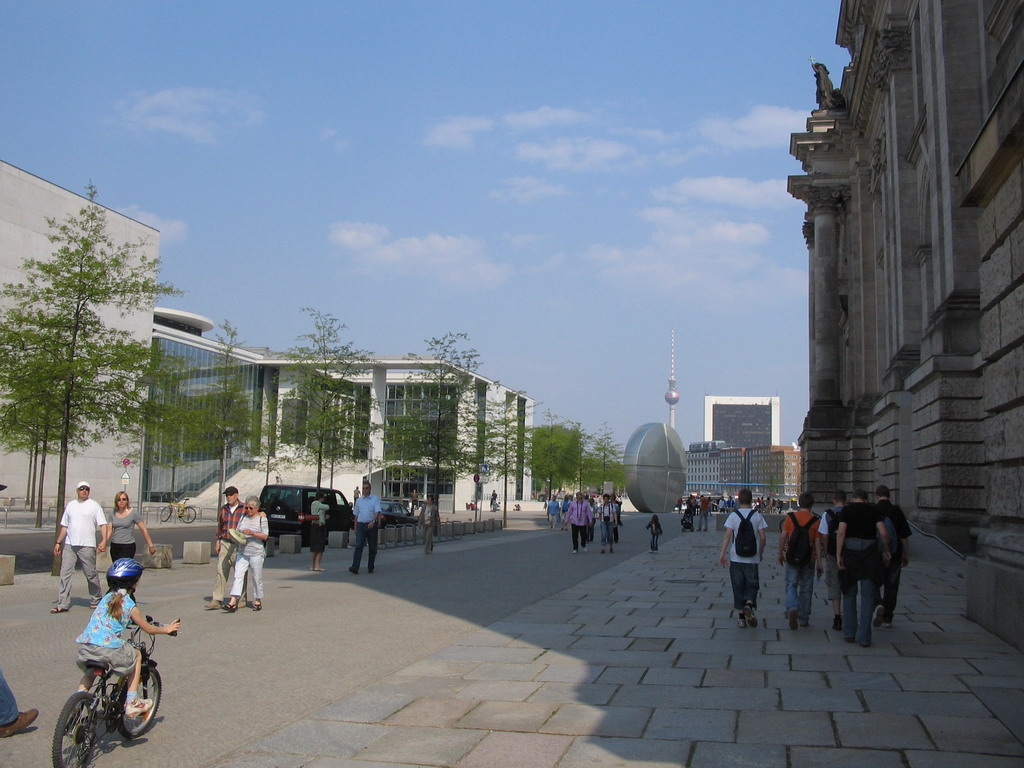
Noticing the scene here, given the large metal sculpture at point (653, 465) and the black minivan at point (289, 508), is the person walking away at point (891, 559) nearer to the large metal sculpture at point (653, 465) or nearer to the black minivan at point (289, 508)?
the black minivan at point (289, 508)

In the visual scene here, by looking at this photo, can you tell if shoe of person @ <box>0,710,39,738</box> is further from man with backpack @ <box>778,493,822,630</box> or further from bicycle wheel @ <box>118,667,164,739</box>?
man with backpack @ <box>778,493,822,630</box>

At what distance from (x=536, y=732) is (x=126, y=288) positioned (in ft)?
51.0

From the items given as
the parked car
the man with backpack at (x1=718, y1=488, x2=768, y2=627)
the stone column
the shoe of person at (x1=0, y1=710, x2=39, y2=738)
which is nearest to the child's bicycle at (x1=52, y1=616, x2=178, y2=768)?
the shoe of person at (x1=0, y1=710, x2=39, y2=738)

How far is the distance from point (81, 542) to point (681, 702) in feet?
29.9

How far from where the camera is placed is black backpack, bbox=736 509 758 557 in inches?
463

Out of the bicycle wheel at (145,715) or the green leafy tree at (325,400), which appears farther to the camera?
the green leafy tree at (325,400)

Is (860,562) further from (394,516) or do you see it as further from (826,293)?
(826,293)

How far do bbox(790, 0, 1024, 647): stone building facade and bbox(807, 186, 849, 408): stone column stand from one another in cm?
6

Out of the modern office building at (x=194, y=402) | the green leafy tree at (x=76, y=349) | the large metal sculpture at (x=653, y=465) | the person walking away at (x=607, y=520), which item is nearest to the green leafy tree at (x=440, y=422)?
the modern office building at (x=194, y=402)

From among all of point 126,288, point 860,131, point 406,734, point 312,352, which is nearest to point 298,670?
point 406,734

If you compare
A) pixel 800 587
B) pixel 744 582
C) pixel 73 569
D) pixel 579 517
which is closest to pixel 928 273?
pixel 579 517

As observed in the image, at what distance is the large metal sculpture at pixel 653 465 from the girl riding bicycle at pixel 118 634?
7641cm

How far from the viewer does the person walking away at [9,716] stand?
623cm

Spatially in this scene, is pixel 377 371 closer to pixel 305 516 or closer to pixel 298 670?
pixel 305 516
